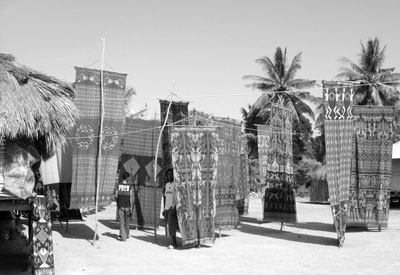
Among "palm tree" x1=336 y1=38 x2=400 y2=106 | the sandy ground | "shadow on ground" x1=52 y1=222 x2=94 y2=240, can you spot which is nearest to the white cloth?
the sandy ground

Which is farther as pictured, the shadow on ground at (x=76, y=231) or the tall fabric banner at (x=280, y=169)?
the tall fabric banner at (x=280, y=169)

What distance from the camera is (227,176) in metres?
11.7

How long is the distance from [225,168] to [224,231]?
187cm

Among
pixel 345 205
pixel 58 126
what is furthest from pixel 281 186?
pixel 58 126

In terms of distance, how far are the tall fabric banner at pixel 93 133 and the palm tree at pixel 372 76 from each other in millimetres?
21133

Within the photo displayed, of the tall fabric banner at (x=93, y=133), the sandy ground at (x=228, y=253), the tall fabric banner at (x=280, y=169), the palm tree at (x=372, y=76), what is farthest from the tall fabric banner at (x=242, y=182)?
the palm tree at (x=372, y=76)

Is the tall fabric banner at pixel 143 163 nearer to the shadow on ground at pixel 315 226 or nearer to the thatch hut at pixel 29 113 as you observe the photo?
the thatch hut at pixel 29 113

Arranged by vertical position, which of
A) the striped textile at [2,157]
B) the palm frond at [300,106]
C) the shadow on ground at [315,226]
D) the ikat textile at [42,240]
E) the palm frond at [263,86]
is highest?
the palm frond at [263,86]

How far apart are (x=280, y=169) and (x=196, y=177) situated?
398 centimetres

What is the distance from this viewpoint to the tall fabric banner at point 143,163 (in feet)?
38.7

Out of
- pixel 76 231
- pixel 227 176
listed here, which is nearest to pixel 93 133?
pixel 76 231

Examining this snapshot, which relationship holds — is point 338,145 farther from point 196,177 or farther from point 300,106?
point 300,106

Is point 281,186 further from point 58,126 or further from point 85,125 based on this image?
point 58,126

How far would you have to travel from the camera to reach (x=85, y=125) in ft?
33.6
